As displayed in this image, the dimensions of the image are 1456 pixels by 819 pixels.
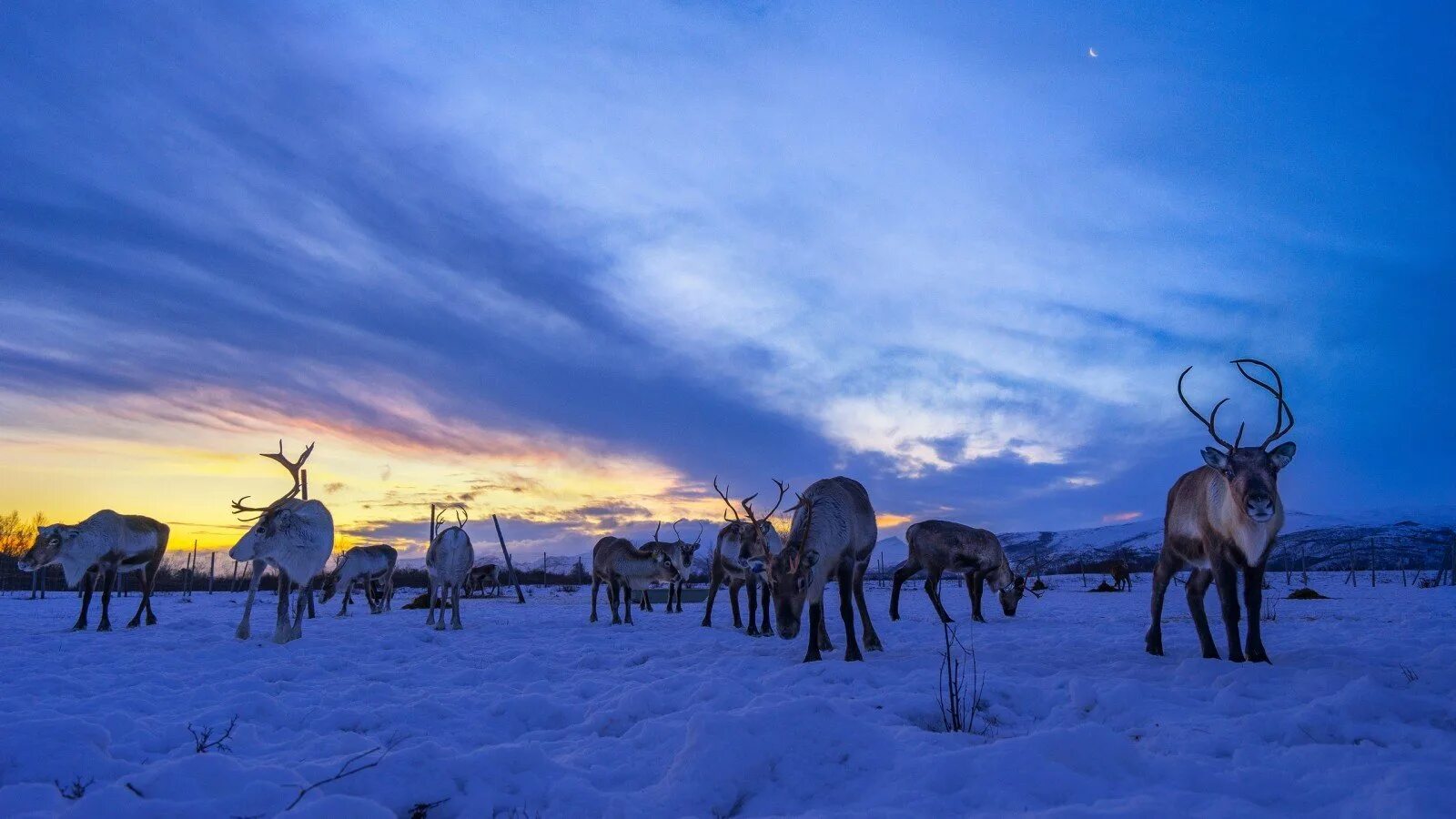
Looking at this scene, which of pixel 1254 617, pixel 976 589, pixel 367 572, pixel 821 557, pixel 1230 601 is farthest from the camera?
pixel 367 572

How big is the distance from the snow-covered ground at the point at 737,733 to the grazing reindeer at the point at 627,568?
→ 24.7 ft

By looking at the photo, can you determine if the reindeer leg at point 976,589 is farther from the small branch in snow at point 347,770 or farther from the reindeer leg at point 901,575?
the small branch in snow at point 347,770

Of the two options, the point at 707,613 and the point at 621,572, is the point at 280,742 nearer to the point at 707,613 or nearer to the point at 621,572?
the point at 707,613

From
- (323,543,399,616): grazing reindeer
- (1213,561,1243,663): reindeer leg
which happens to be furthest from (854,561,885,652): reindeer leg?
(323,543,399,616): grazing reindeer

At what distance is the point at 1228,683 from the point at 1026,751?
136 inches

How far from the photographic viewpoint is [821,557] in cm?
827

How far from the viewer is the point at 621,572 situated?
1675 centimetres

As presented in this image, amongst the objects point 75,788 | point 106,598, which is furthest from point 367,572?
point 75,788

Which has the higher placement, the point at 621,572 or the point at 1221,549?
the point at 1221,549

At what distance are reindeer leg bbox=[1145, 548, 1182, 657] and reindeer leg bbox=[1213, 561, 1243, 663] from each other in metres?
0.99

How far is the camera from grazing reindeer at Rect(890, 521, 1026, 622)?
1521cm

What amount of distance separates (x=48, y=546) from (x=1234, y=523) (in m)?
19.1

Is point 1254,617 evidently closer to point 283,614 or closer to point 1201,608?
point 1201,608

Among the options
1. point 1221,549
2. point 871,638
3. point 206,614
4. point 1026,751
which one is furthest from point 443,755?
point 206,614
